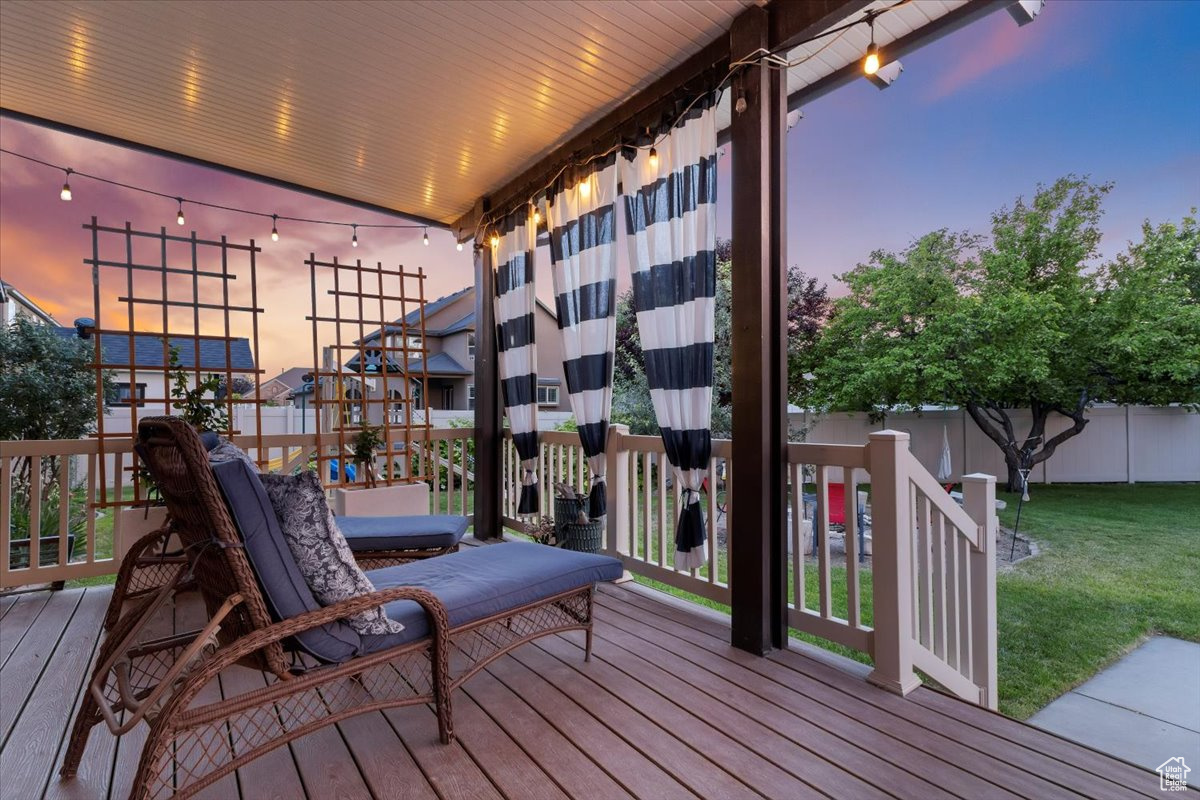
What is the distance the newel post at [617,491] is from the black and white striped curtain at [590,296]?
0.28ft

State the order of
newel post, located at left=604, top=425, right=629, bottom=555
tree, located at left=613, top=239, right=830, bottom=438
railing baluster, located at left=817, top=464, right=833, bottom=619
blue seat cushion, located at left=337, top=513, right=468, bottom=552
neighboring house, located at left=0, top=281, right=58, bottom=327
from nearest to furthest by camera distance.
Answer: railing baluster, located at left=817, top=464, right=833, bottom=619 → blue seat cushion, located at left=337, top=513, right=468, bottom=552 → newel post, located at left=604, top=425, right=629, bottom=555 → neighboring house, located at left=0, top=281, right=58, bottom=327 → tree, located at left=613, top=239, right=830, bottom=438

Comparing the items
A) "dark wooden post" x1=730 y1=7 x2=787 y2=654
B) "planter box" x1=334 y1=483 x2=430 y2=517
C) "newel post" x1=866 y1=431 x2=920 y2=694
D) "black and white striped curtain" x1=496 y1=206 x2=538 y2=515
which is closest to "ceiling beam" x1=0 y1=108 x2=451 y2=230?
"black and white striped curtain" x1=496 y1=206 x2=538 y2=515

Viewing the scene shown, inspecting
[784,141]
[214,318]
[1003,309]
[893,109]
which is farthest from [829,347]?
[214,318]

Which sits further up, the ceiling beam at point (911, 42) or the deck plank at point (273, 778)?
the ceiling beam at point (911, 42)

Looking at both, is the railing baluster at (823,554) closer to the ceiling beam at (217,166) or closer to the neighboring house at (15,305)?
the ceiling beam at (217,166)

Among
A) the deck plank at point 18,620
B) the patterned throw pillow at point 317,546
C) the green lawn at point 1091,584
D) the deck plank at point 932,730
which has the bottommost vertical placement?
the green lawn at point 1091,584

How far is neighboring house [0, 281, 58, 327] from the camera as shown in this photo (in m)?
7.27

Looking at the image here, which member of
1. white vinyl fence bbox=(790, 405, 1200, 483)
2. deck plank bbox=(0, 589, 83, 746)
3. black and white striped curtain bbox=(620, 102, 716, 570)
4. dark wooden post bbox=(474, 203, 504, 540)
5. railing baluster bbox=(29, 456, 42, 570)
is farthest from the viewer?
white vinyl fence bbox=(790, 405, 1200, 483)

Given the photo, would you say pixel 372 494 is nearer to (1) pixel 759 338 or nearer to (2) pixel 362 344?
(2) pixel 362 344

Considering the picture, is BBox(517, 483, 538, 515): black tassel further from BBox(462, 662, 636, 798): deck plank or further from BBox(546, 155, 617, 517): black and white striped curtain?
BBox(462, 662, 636, 798): deck plank

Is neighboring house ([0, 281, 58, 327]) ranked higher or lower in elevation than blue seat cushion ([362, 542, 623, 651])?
higher

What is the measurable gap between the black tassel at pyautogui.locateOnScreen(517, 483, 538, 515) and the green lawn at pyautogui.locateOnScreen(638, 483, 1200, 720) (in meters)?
1.12

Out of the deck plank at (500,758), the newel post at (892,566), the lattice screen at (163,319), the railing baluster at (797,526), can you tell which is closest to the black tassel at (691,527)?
the railing baluster at (797,526)

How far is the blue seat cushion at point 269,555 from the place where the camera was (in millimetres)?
1451
